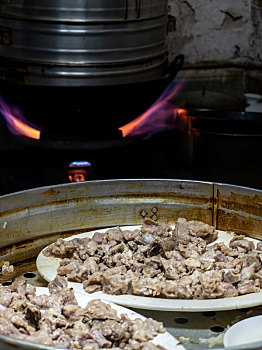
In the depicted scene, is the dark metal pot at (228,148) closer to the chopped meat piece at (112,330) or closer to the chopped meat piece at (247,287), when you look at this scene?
the chopped meat piece at (247,287)

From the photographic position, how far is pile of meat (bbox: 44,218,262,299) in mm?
2105

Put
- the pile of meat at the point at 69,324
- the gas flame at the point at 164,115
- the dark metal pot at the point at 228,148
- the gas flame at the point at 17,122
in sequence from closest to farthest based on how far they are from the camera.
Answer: the pile of meat at the point at 69,324
the dark metal pot at the point at 228,148
the gas flame at the point at 17,122
the gas flame at the point at 164,115

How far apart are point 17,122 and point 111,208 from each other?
4.99 feet

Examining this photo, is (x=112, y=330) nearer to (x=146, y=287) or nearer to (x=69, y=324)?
(x=69, y=324)

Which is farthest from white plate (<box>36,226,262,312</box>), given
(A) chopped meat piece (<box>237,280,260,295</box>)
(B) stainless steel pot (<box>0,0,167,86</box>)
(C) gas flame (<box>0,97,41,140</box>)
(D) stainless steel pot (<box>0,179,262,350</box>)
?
(C) gas flame (<box>0,97,41,140</box>)

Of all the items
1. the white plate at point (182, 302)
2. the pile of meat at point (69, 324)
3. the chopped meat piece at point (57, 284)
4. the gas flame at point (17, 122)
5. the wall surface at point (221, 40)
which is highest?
the wall surface at point (221, 40)

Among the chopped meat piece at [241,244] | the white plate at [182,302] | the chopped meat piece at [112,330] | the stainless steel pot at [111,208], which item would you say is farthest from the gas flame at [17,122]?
the chopped meat piece at [112,330]

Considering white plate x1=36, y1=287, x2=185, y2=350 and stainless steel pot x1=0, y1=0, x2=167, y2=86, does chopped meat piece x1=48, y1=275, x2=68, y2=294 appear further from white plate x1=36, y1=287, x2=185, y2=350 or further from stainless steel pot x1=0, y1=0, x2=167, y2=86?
stainless steel pot x1=0, y1=0, x2=167, y2=86

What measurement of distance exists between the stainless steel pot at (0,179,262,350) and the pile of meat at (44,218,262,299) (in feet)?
0.53

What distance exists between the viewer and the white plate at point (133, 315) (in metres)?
1.80

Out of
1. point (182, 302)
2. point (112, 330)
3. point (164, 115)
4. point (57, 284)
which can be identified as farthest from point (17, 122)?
point (112, 330)

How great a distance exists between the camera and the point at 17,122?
397cm

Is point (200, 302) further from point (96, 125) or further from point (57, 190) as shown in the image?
point (96, 125)

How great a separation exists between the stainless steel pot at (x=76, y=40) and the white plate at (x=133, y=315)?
1.62 m
